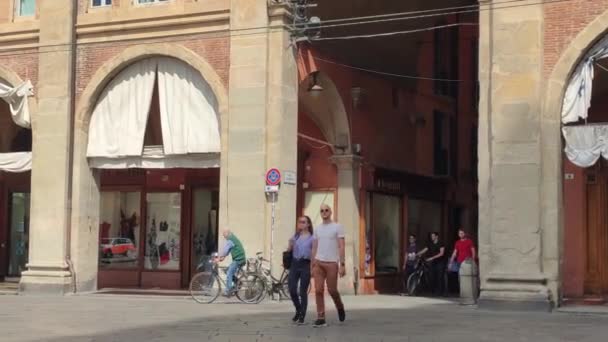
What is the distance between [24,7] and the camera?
75.5ft

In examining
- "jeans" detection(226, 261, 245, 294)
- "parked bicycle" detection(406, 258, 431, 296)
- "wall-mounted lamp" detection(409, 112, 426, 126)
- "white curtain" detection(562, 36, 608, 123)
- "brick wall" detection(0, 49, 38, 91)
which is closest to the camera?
"white curtain" detection(562, 36, 608, 123)

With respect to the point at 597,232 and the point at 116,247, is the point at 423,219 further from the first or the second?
the point at 116,247

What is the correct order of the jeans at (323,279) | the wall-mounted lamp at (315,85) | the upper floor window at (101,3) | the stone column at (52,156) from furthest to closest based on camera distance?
the upper floor window at (101,3), the wall-mounted lamp at (315,85), the stone column at (52,156), the jeans at (323,279)

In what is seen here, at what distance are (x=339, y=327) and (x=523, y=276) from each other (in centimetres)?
488

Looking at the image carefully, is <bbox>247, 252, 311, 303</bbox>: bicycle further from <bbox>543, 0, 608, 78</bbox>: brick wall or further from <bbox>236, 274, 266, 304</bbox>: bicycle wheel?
<bbox>543, 0, 608, 78</bbox>: brick wall

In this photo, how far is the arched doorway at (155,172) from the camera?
20.8m

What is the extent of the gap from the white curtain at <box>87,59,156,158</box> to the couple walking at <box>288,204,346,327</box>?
8.48 m

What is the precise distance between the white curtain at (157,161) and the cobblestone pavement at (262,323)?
3.56 m

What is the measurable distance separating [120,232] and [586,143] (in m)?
13.7

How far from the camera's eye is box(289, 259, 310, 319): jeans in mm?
13820

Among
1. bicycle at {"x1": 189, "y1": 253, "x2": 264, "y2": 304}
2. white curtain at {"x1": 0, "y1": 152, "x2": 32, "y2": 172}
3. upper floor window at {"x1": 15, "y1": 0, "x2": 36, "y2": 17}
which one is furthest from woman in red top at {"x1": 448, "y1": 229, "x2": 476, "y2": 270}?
upper floor window at {"x1": 15, "y1": 0, "x2": 36, "y2": 17}

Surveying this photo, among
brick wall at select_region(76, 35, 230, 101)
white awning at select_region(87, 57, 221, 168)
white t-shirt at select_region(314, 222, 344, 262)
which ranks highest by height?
brick wall at select_region(76, 35, 230, 101)

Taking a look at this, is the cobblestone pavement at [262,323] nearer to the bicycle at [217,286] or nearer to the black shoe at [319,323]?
the black shoe at [319,323]

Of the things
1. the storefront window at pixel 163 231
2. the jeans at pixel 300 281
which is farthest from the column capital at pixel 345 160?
the jeans at pixel 300 281
